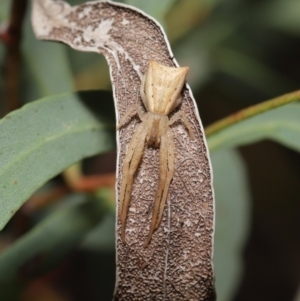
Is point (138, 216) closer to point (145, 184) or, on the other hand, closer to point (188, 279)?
point (145, 184)

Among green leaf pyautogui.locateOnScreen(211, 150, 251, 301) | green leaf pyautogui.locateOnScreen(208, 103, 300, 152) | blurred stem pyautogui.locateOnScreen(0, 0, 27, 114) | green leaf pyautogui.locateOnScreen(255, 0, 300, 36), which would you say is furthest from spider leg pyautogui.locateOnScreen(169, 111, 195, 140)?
green leaf pyautogui.locateOnScreen(255, 0, 300, 36)

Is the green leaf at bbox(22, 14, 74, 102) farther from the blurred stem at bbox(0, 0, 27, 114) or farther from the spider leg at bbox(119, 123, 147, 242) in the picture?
the spider leg at bbox(119, 123, 147, 242)

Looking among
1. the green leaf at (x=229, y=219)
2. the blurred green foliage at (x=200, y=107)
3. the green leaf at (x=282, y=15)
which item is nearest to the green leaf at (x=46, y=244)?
the blurred green foliage at (x=200, y=107)

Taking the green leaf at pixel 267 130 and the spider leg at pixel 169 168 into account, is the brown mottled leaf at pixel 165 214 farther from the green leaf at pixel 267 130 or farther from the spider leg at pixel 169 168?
the green leaf at pixel 267 130

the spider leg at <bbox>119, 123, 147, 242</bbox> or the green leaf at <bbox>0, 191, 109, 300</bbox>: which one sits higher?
the spider leg at <bbox>119, 123, 147, 242</bbox>

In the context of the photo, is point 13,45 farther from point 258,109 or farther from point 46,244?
point 258,109

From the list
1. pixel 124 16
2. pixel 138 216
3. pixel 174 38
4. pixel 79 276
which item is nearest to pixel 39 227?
pixel 138 216

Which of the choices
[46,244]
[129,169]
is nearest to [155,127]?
[129,169]
